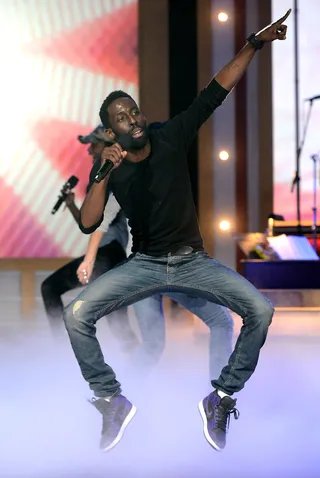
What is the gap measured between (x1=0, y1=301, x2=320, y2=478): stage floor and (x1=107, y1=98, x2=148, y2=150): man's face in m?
1.07

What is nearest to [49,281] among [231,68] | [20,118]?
[231,68]

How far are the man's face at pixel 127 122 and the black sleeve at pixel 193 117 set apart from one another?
12 centimetres

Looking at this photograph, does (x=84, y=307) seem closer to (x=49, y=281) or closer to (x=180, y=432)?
(x=180, y=432)

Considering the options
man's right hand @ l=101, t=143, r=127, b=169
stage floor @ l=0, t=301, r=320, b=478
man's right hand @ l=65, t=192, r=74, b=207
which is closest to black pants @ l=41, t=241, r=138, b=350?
stage floor @ l=0, t=301, r=320, b=478

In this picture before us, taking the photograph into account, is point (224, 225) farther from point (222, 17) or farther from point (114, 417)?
point (114, 417)

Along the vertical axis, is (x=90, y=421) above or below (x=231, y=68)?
below

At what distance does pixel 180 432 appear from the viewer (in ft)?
9.34

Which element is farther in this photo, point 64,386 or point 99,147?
point 99,147

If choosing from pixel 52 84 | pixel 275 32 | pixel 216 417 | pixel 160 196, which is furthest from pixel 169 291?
pixel 52 84

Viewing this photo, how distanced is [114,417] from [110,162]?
0.87 metres

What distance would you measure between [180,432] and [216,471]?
0.52 metres

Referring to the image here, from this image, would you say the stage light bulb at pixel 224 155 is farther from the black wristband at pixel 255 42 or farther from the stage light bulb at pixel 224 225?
the black wristband at pixel 255 42

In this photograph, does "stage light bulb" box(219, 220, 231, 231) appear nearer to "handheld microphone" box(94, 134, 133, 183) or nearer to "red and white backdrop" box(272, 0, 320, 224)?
"red and white backdrop" box(272, 0, 320, 224)

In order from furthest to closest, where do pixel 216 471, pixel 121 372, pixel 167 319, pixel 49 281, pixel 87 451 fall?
pixel 167 319
pixel 49 281
pixel 121 372
pixel 87 451
pixel 216 471
